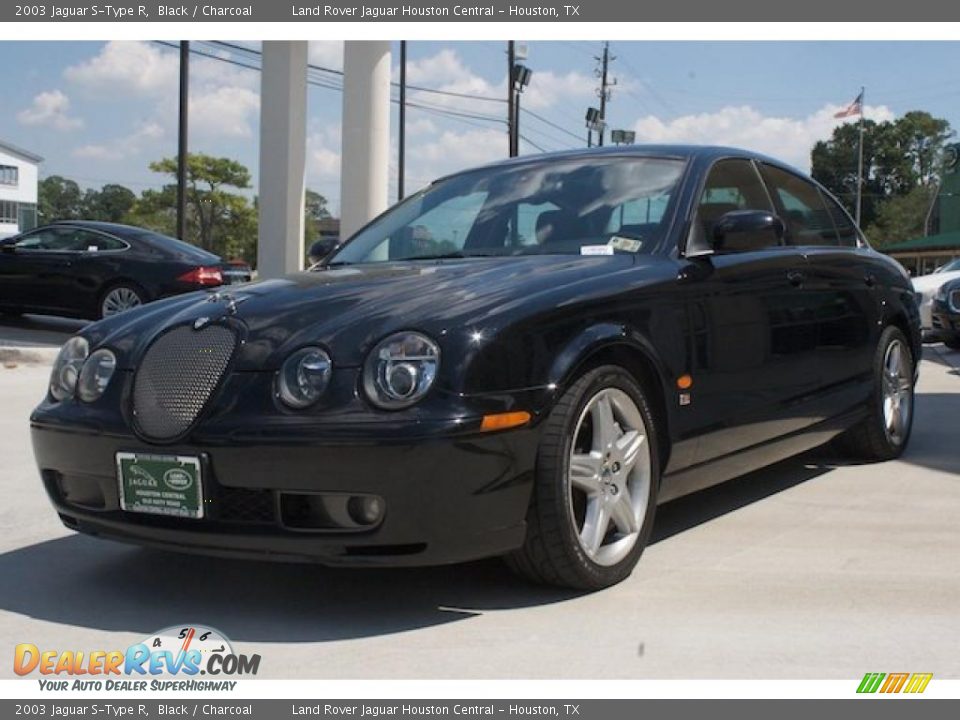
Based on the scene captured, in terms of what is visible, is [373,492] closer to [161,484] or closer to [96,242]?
[161,484]

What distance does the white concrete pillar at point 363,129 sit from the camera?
18.7 meters

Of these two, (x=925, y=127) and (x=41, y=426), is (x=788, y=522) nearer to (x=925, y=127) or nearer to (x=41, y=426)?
(x=41, y=426)

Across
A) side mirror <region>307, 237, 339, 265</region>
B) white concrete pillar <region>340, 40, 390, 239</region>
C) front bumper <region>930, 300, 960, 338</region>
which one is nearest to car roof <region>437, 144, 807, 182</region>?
side mirror <region>307, 237, 339, 265</region>

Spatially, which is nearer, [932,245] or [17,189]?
[932,245]

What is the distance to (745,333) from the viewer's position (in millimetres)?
4305

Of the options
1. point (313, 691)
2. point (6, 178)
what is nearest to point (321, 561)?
point (313, 691)

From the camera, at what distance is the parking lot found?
9.67ft

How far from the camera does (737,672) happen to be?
2.85m

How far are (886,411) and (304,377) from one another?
371 centimetres

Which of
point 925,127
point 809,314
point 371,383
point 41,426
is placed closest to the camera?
point 371,383

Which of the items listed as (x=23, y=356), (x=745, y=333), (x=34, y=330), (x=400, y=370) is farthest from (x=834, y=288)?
(x=34, y=330)

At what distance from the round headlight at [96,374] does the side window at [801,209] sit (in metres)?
3.02

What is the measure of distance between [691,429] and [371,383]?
1.38 m

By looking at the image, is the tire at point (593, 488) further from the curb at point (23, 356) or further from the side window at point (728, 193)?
the curb at point (23, 356)
